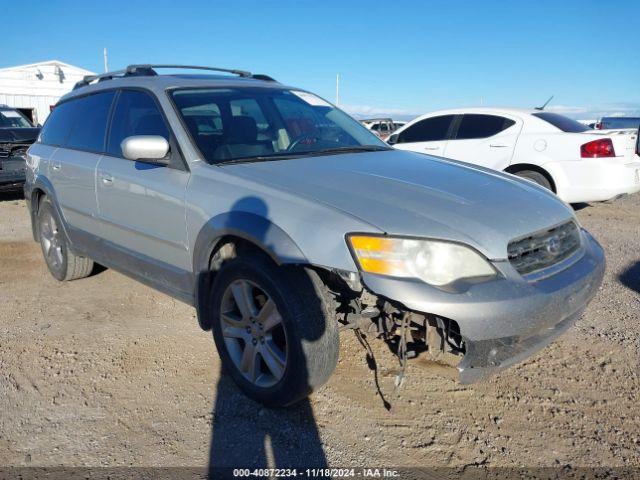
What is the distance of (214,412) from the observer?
2.69 m

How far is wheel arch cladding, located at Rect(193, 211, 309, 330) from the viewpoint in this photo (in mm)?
2369

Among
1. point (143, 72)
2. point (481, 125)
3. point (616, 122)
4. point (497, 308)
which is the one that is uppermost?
point (143, 72)

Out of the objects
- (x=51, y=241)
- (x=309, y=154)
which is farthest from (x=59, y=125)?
(x=309, y=154)

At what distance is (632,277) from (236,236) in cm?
386

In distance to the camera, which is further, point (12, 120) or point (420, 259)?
point (12, 120)

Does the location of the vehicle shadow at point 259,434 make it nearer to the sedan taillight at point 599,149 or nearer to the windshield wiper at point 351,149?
the windshield wiper at point 351,149

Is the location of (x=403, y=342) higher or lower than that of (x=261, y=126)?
lower

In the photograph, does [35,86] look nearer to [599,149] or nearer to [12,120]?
[12,120]

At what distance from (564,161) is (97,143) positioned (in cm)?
555

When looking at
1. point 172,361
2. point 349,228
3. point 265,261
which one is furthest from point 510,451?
point 172,361

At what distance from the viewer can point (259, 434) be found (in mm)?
2490

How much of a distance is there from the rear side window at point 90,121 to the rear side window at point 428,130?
508 centimetres

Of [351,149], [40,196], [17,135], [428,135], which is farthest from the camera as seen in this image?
[17,135]

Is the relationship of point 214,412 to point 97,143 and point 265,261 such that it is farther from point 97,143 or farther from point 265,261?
point 97,143
